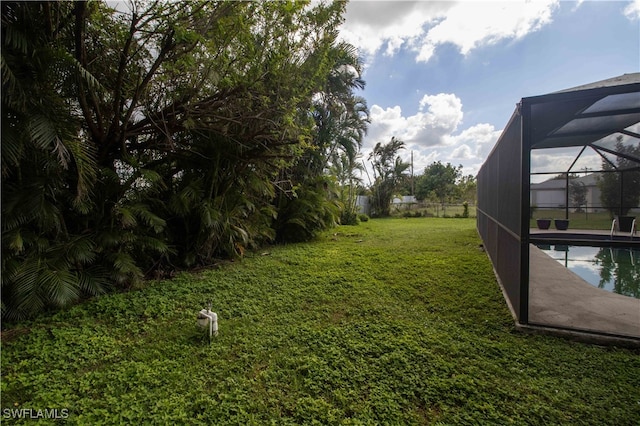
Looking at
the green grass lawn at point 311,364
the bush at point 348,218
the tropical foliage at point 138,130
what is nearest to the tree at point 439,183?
the bush at point 348,218

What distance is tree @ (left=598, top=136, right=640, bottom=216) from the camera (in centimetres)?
789

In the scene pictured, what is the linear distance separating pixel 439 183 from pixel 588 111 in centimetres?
2242

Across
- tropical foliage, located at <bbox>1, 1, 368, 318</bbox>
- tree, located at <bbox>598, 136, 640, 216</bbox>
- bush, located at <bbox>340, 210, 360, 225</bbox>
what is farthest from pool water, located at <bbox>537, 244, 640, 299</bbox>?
bush, located at <bbox>340, 210, 360, 225</bbox>

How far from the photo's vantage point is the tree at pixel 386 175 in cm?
1688

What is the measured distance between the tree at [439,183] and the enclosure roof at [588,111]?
17675 millimetres

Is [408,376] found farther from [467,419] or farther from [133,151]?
[133,151]

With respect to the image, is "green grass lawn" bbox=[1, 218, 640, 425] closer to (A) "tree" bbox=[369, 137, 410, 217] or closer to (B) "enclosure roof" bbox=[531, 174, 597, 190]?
(B) "enclosure roof" bbox=[531, 174, 597, 190]

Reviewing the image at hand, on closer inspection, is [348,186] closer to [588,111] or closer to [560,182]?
[560,182]

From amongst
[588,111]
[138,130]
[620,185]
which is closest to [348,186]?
[620,185]

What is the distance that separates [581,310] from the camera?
2904mm

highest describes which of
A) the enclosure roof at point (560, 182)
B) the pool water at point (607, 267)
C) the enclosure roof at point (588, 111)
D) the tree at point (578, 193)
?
the enclosure roof at point (588, 111)

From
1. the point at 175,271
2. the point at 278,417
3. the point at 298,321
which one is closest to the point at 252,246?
the point at 175,271

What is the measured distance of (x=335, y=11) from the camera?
4.62 m

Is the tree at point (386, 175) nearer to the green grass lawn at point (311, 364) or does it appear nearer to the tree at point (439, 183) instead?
the tree at point (439, 183)
